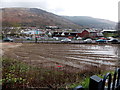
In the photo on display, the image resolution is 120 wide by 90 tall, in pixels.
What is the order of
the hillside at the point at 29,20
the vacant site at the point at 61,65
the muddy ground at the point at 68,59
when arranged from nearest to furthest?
1. the vacant site at the point at 61,65
2. the muddy ground at the point at 68,59
3. the hillside at the point at 29,20

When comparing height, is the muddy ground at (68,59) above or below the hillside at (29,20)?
below

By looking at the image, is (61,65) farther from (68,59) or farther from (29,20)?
(29,20)

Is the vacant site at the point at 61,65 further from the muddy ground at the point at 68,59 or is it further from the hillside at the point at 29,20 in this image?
the hillside at the point at 29,20

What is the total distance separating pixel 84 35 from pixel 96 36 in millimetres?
3953

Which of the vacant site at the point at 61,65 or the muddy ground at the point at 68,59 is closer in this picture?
the vacant site at the point at 61,65

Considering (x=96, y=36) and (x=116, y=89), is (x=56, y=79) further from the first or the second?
(x=96, y=36)

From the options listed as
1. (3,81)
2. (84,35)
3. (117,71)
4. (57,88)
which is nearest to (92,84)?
(117,71)

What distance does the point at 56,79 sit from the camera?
388cm

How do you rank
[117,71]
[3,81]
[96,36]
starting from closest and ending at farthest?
[117,71] → [3,81] → [96,36]

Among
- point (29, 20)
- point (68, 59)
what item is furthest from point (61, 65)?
point (29, 20)

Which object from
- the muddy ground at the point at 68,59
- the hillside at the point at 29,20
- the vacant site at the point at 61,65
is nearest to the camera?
the vacant site at the point at 61,65

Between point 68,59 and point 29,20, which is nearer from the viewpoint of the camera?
point 68,59

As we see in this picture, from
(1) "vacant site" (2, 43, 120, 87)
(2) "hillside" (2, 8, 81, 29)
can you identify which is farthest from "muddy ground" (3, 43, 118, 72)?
(2) "hillside" (2, 8, 81, 29)

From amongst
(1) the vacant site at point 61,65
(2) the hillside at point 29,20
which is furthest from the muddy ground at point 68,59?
(2) the hillside at point 29,20
